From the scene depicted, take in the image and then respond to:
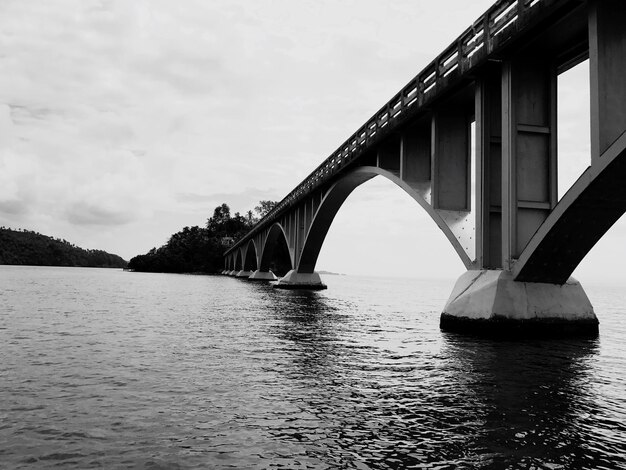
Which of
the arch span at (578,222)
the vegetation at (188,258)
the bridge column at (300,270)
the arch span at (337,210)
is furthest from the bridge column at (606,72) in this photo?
the vegetation at (188,258)

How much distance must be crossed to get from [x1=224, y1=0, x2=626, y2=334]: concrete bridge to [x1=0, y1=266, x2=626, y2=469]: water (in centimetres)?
182

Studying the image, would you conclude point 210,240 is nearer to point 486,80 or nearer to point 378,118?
point 378,118

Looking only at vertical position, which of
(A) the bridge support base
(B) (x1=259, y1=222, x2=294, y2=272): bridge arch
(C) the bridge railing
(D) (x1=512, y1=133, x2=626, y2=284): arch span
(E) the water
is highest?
(C) the bridge railing

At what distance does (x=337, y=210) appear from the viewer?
43.0m

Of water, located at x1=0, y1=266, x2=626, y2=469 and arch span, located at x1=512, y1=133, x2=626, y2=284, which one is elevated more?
arch span, located at x1=512, y1=133, x2=626, y2=284

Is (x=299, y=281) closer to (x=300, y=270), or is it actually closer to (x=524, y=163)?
(x=300, y=270)

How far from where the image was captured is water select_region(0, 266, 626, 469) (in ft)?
17.2

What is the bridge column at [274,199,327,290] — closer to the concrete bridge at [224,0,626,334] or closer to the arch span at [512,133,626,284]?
the concrete bridge at [224,0,626,334]

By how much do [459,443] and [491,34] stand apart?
14065mm

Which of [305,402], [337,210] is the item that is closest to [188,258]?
[337,210]

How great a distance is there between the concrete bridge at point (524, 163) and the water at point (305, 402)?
5.98 feet

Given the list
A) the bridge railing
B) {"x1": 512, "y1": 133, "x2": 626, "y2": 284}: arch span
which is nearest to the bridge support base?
{"x1": 512, "y1": 133, "x2": 626, "y2": 284}: arch span

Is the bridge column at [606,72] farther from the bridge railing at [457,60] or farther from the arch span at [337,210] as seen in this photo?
the arch span at [337,210]

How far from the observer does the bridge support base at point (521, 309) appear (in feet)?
47.4
